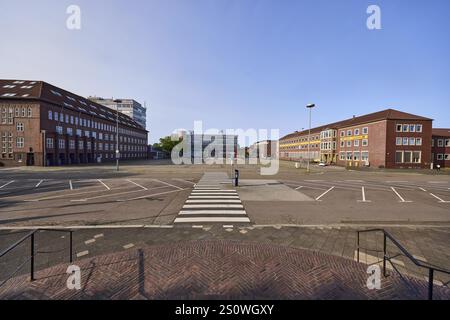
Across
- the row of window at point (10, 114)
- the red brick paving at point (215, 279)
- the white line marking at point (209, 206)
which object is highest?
the row of window at point (10, 114)

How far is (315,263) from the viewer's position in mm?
4727

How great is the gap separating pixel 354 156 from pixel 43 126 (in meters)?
65.3

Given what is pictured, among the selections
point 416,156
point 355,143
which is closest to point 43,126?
point 355,143

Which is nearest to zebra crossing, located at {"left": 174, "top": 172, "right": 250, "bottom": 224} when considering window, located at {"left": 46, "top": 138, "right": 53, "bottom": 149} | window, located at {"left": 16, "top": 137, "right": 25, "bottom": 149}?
window, located at {"left": 46, "top": 138, "right": 53, "bottom": 149}

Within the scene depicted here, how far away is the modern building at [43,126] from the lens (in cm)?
3597

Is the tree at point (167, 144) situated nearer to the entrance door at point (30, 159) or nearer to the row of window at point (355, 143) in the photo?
the entrance door at point (30, 159)

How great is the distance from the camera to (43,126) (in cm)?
3684

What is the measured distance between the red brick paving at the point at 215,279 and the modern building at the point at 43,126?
4396 cm

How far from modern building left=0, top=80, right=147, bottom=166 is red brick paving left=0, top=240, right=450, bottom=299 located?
144 feet

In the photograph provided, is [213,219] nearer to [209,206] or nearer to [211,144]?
[209,206]

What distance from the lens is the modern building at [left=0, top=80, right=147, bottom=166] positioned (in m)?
36.0

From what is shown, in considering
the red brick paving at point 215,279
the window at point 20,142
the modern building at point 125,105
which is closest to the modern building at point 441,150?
the red brick paving at point 215,279
